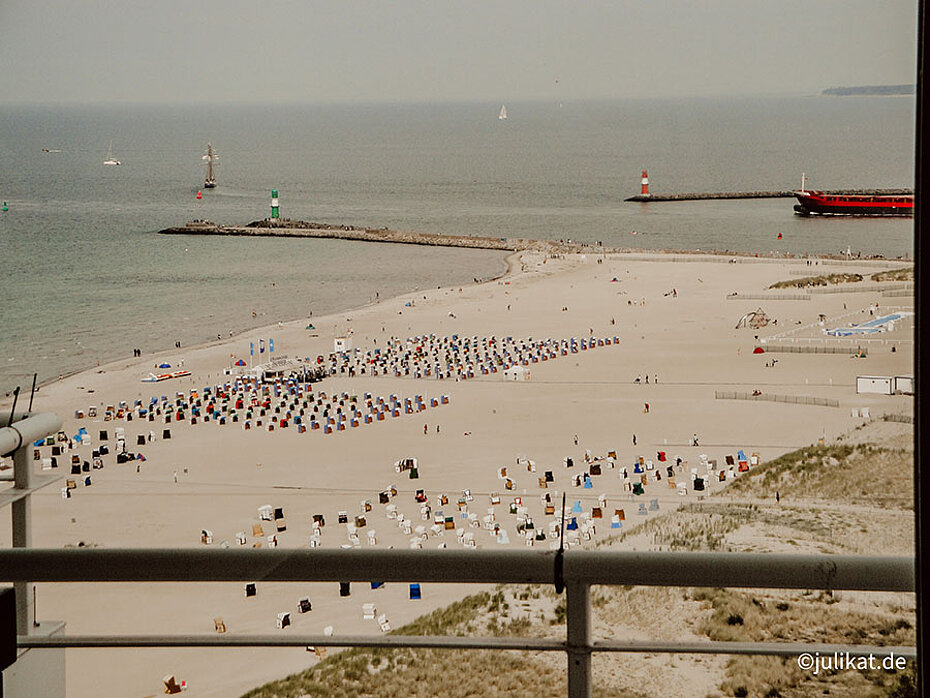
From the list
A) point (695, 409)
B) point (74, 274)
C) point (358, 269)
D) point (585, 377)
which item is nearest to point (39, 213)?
point (74, 274)

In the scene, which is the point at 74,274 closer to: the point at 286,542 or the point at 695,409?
the point at 695,409

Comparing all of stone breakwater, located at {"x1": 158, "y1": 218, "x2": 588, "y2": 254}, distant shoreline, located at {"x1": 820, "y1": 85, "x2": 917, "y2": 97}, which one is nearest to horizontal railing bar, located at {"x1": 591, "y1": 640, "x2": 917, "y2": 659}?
distant shoreline, located at {"x1": 820, "y1": 85, "x2": 917, "y2": 97}

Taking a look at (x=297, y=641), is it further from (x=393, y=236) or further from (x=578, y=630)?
(x=393, y=236)

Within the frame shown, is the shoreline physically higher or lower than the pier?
lower

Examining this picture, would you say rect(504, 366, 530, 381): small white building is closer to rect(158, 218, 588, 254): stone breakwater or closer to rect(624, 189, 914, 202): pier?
rect(624, 189, 914, 202): pier

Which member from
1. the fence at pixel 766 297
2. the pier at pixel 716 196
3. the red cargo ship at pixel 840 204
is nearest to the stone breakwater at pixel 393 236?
the pier at pixel 716 196

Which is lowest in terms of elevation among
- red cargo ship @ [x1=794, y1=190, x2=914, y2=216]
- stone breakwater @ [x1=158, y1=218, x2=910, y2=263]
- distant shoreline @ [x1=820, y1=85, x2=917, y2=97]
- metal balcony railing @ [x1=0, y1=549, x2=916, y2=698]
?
metal balcony railing @ [x1=0, y1=549, x2=916, y2=698]
